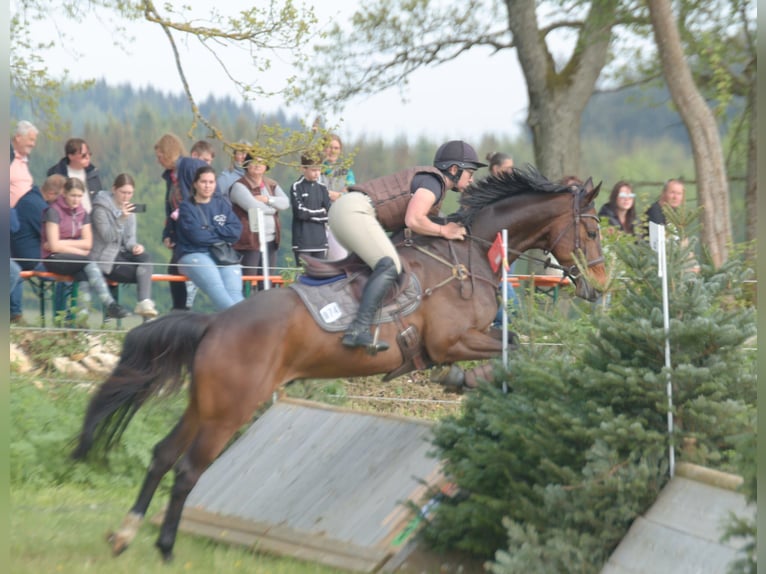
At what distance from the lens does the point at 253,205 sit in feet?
37.6

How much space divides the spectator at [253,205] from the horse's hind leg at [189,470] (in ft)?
15.1

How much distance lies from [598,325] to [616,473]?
789 mm

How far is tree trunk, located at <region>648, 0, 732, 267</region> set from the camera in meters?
13.8

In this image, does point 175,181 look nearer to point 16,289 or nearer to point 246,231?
point 246,231

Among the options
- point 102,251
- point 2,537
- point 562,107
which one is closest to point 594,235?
point 102,251

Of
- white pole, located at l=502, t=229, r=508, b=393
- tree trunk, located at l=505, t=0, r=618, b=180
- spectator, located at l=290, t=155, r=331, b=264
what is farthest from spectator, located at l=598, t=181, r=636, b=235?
white pole, located at l=502, t=229, r=508, b=393

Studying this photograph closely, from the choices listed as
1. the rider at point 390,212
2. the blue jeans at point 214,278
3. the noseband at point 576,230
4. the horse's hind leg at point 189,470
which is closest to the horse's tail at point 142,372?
the horse's hind leg at point 189,470

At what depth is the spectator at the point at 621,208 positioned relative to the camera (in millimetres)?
11695

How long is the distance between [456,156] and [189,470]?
2.71 meters

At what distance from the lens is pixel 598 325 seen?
19.1 ft

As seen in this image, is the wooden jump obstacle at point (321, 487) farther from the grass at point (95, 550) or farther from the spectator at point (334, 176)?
the spectator at point (334, 176)

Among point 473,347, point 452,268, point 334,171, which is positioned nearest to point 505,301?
point 473,347

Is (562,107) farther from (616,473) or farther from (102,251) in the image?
(616,473)

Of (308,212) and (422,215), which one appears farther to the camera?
(308,212)
